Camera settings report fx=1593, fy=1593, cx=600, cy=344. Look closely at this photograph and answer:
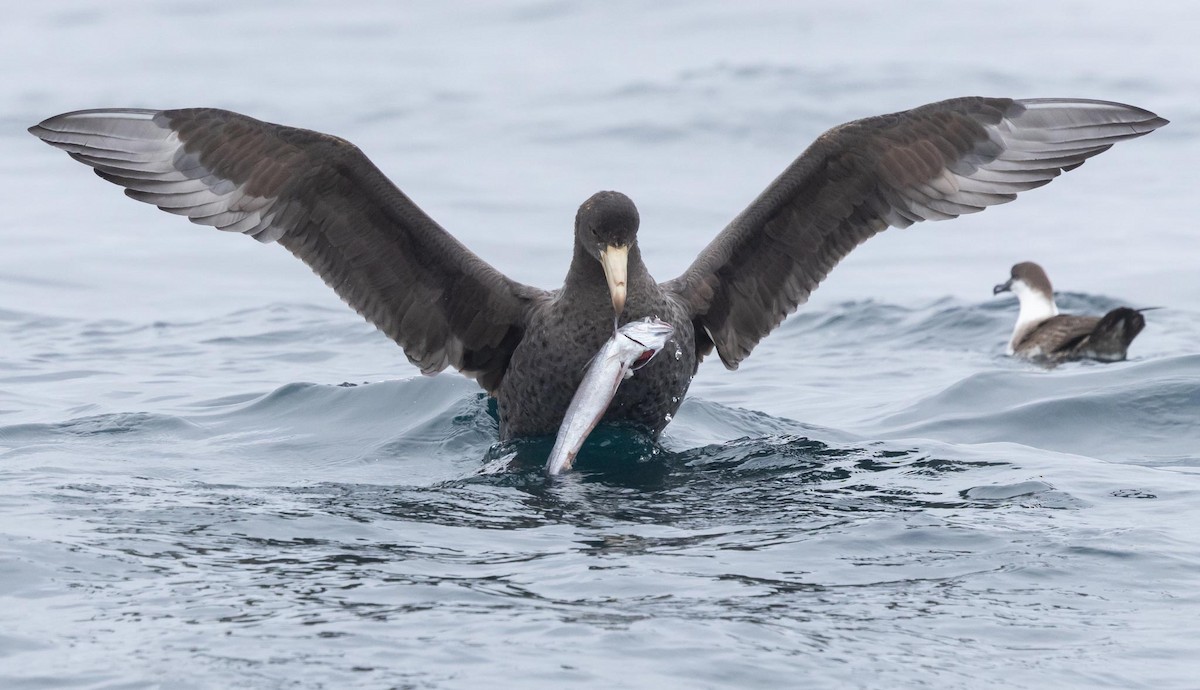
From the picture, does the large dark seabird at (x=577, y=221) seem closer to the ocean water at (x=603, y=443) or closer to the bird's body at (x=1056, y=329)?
the ocean water at (x=603, y=443)

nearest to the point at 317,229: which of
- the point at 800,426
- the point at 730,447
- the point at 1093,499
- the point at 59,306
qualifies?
the point at 730,447

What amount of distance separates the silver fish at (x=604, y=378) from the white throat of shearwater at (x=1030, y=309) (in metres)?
7.48

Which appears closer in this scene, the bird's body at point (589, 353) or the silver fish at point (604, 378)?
the silver fish at point (604, 378)

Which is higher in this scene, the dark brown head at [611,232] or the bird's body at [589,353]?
the dark brown head at [611,232]

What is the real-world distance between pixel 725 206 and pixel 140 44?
1414 cm

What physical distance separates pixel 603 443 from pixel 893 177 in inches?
94.2

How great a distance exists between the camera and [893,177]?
31.7ft

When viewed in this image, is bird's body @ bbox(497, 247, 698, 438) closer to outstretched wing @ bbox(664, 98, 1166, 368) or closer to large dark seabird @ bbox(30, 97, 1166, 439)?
large dark seabird @ bbox(30, 97, 1166, 439)

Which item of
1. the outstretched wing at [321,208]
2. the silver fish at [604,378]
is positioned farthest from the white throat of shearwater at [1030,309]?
the silver fish at [604,378]

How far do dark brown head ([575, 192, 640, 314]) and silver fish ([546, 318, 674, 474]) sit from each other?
0.64 ft

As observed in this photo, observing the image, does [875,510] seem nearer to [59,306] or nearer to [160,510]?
[160,510]

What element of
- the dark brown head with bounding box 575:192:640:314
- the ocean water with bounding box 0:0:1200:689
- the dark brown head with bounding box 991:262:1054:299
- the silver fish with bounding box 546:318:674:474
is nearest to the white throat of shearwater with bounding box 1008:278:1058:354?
the dark brown head with bounding box 991:262:1054:299

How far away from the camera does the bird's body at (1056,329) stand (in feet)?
43.4

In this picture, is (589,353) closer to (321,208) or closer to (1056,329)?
(321,208)
